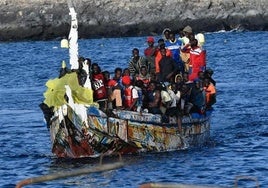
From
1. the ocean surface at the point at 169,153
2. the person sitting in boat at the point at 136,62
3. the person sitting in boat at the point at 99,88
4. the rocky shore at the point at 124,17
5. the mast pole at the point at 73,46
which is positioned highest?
the mast pole at the point at 73,46

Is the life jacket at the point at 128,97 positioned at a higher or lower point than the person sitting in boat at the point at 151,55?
lower

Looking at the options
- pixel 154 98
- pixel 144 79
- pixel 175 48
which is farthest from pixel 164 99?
pixel 175 48

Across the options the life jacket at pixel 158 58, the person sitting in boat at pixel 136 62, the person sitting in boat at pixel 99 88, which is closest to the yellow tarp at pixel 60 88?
the person sitting in boat at pixel 99 88

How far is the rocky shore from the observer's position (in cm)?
7500

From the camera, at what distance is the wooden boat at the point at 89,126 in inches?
867

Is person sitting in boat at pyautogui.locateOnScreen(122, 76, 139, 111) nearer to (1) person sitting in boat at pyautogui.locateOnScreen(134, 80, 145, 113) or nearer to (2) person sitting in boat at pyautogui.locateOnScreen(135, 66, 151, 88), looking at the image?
(1) person sitting in boat at pyautogui.locateOnScreen(134, 80, 145, 113)

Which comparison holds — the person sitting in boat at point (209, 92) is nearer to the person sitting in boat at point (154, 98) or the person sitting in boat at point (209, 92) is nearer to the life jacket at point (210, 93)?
the life jacket at point (210, 93)

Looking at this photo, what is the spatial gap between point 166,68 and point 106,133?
335cm

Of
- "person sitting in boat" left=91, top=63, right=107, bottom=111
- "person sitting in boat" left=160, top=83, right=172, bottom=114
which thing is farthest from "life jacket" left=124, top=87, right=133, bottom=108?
"person sitting in boat" left=160, top=83, right=172, bottom=114

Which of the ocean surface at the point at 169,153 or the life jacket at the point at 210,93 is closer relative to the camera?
the ocean surface at the point at 169,153

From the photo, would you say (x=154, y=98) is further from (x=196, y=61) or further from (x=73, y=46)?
(x=196, y=61)

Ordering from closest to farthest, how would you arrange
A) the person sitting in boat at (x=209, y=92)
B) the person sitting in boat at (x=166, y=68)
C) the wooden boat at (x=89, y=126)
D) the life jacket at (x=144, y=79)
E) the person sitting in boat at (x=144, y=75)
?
1. the wooden boat at (x=89, y=126)
2. the life jacket at (x=144, y=79)
3. the person sitting in boat at (x=144, y=75)
4. the person sitting in boat at (x=209, y=92)
5. the person sitting in boat at (x=166, y=68)

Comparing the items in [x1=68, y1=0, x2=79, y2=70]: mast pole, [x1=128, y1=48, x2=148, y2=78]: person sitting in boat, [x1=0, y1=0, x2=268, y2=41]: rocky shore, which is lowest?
[x1=0, y1=0, x2=268, y2=41]: rocky shore

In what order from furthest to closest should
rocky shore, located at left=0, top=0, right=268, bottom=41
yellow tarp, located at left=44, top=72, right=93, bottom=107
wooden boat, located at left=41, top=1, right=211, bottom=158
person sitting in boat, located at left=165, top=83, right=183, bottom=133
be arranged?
rocky shore, located at left=0, top=0, right=268, bottom=41 → person sitting in boat, located at left=165, top=83, right=183, bottom=133 → wooden boat, located at left=41, top=1, right=211, bottom=158 → yellow tarp, located at left=44, top=72, right=93, bottom=107
